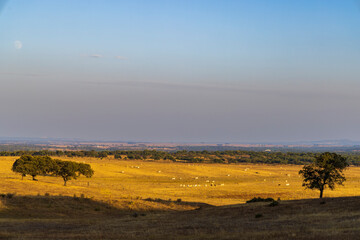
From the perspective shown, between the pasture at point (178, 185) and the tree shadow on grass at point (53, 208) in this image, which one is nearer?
the tree shadow on grass at point (53, 208)

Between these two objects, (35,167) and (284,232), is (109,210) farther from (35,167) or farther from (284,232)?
(35,167)

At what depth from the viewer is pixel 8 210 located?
39.2 m

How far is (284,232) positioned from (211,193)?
5388 centimetres

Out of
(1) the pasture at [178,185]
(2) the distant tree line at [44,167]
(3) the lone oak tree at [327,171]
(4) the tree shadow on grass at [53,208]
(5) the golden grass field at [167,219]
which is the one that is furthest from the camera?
(2) the distant tree line at [44,167]

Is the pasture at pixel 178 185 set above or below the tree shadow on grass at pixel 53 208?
below

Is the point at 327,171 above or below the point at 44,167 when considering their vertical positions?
above

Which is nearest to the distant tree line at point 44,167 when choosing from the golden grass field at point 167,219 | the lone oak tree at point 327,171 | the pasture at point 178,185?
the pasture at point 178,185

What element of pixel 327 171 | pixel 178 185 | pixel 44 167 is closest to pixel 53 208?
pixel 327 171

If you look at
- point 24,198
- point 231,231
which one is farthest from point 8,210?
point 231,231

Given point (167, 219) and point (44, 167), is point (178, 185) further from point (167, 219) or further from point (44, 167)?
point (167, 219)

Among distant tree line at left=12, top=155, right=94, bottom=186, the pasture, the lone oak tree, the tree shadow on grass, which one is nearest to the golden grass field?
the tree shadow on grass

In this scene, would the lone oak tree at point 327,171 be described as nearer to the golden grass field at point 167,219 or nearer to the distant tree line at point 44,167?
the golden grass field at point 167,219

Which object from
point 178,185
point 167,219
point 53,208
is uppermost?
point 167,219

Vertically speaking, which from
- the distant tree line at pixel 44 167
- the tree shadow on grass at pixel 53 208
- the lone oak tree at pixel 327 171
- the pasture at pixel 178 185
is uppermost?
the lone oak tree at pixel 327 171
